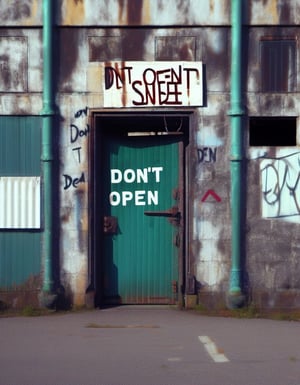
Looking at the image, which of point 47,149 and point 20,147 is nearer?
point 47,149

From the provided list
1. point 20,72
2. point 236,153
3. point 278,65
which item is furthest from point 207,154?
point 20,72

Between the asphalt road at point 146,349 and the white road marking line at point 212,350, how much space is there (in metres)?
0.01

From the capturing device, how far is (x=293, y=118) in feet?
36.9

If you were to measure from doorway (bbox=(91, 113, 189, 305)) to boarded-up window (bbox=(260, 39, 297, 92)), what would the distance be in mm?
1309

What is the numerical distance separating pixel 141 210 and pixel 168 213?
380 mm

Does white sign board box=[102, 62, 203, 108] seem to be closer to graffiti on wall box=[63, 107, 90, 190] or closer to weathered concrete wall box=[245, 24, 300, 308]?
graffiti on wall box=[63, 107, 90, 190]

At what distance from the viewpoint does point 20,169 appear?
11258 millimetres

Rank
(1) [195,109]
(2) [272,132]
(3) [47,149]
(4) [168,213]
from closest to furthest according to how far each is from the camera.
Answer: (3) [47,149], (1) [195,109], (2) [272,132], (4) [168,213]

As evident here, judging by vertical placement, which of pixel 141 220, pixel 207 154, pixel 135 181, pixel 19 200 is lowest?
pixel 141 220

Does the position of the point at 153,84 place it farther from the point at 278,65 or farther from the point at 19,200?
the point at 19,200

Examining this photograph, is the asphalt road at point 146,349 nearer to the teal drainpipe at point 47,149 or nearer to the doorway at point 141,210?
the doorway at point 141,210

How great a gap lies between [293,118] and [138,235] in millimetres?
2668

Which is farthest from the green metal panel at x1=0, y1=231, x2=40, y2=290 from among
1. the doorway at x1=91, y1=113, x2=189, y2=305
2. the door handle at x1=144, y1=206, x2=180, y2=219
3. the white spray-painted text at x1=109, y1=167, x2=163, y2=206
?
the door handle at x1=144, y1=206, x2=180, y2=219

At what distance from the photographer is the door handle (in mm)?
11578
